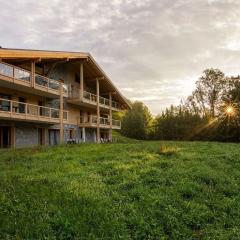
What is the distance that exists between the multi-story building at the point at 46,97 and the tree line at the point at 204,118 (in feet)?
48.5

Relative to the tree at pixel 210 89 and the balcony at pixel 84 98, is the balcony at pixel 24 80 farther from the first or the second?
the tree at pixel 210 89

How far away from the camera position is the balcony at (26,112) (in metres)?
22.6

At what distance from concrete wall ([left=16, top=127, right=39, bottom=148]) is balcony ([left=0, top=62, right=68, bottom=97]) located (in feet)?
10.8

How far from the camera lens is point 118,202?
8.91 meters

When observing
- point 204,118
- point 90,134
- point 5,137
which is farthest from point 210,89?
point 5,137

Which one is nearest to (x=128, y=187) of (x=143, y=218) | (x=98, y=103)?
(x=143, y=218)

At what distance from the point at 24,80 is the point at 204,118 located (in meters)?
35.5

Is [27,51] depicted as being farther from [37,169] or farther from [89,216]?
[89,216]

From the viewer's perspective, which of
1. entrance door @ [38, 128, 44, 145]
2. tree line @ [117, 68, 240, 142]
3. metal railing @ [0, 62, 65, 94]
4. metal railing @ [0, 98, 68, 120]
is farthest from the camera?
tree line @ [117, 68, 240, 142]

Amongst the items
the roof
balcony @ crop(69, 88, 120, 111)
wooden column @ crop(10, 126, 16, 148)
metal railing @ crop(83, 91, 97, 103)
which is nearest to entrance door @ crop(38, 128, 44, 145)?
Result: wooden column @ crop(10, 126, 16, 148)

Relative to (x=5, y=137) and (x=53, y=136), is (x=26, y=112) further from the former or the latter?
(x=53, y=136)

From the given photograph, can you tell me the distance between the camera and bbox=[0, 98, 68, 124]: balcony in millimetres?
22641

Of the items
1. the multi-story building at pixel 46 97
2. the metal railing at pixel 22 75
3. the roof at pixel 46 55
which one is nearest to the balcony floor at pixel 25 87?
the multi-story building at pixel 46 97

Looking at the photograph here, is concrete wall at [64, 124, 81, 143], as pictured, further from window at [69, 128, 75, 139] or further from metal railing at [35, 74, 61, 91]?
metal railing at [35, 74, 61, 91]
